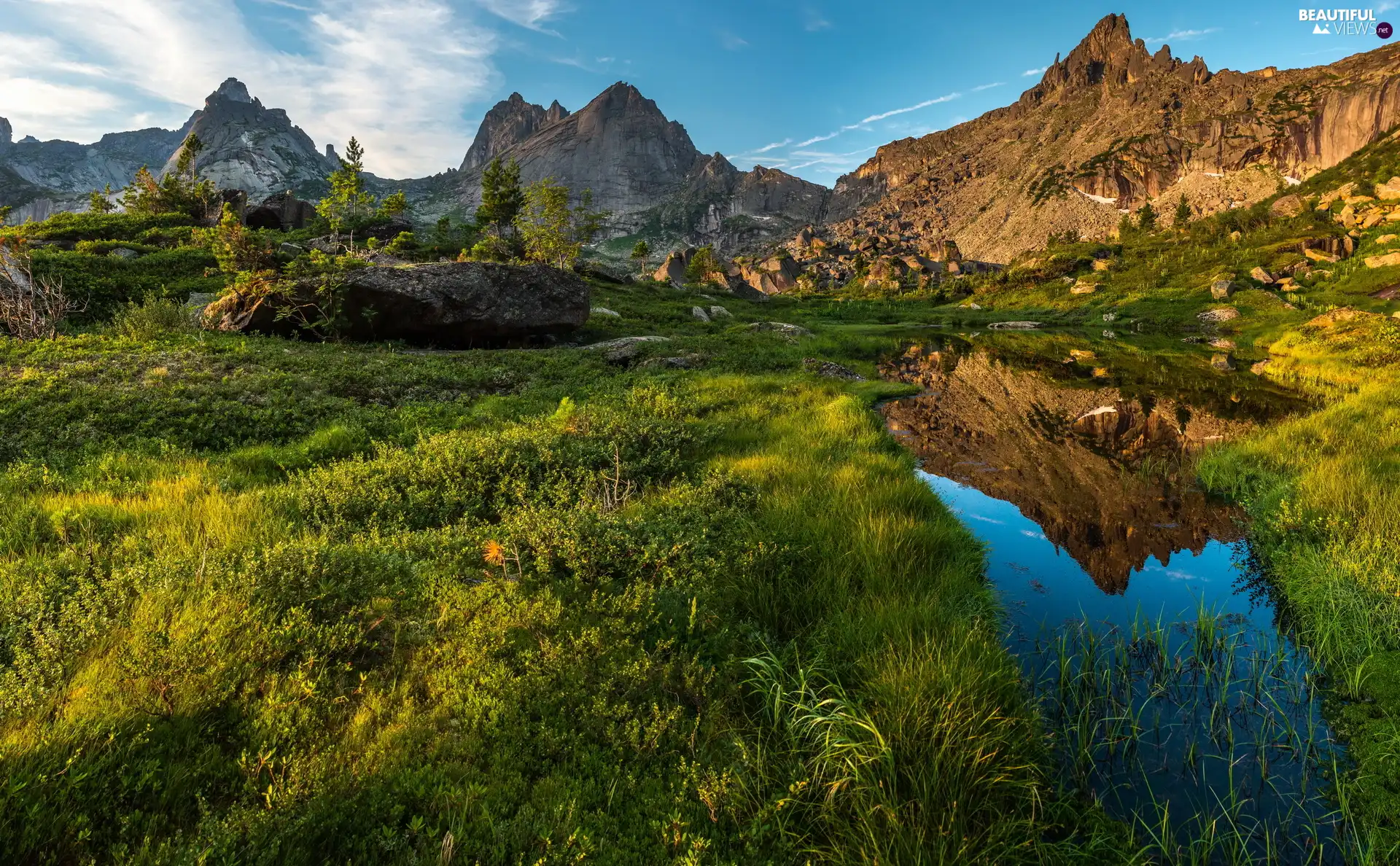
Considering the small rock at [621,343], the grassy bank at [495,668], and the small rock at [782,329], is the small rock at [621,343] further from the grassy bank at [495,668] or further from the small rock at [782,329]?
the grassy bank at [495,668]

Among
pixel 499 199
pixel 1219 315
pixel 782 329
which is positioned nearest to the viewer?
pixel 782 329

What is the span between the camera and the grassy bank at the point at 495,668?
10.2 ft

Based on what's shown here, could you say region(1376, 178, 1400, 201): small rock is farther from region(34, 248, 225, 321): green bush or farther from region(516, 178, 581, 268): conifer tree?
region(34, 248, 225, 321): green bush

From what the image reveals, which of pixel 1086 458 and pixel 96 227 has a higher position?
pixel 96 227

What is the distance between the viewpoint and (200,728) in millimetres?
3523

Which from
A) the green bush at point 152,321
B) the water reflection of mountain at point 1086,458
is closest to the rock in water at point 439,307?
the green bush at point 152,321

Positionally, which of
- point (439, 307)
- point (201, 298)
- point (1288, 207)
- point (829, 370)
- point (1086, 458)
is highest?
point (1288, 207)

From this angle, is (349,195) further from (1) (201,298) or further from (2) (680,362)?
(2) (680,362)

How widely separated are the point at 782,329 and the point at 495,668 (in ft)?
134

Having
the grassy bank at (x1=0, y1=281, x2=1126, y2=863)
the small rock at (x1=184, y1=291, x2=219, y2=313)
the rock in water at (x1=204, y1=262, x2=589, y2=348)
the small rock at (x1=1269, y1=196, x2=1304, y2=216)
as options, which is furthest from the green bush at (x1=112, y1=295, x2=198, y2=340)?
the small rock at (x1=1269, y1=196, x2=1304, y2=216)

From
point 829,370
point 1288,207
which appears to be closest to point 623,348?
point 829,370

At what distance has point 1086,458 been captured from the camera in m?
13.0

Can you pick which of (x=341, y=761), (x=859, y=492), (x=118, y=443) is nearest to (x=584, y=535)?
(x=341, y=761)

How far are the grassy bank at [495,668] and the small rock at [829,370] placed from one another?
1548cm
